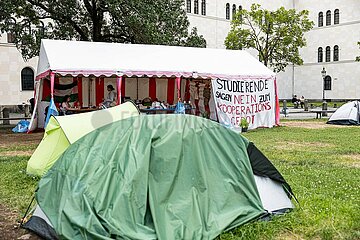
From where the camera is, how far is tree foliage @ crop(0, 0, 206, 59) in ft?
58.1

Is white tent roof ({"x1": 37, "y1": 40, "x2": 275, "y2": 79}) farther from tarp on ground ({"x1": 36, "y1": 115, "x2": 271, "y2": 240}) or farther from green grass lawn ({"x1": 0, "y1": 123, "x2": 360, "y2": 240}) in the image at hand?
tarp on ground ({"x1": 36, "y1": 115, "x2": 271, "y2": 240})

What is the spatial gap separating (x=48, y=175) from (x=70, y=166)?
15.8 inches

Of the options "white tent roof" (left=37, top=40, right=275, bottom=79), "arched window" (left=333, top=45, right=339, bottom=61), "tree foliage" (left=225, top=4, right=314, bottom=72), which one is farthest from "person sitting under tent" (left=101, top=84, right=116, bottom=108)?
"arched window" (left=333, top=45, right=339, bottom=61)

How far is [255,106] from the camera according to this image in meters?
18.0

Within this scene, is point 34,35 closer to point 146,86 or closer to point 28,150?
point 146,86

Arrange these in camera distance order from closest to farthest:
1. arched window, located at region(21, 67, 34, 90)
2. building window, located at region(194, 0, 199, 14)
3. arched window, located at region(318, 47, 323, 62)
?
arched window, located at region(21, 67, 34, 90)
building window, located at region(194, 0, 199, 14)
arched window, located at region(318, 47, 323, 62)

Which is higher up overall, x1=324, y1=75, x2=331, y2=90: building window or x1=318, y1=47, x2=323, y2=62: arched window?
x1=318, y1=47, x2=323, y2=62: arched window

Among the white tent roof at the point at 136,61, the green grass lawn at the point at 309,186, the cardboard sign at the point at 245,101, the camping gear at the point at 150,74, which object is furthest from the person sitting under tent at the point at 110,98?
the green grass lawn at the point at 309,186

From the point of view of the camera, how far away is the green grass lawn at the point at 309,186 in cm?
511

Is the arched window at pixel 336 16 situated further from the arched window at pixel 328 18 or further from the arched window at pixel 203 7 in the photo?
the arched window at pixel 203 7

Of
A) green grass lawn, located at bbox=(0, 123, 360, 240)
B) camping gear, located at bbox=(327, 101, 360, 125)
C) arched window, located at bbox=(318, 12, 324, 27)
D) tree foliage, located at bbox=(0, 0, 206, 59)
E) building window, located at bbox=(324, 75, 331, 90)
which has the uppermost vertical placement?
arched window, located at bbox=(318, 12, 324, 27)

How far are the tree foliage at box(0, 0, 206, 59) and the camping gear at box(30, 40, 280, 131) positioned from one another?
1.58m

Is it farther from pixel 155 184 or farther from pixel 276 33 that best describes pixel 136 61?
pixel 276 33

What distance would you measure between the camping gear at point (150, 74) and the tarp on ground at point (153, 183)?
9.49 meters
